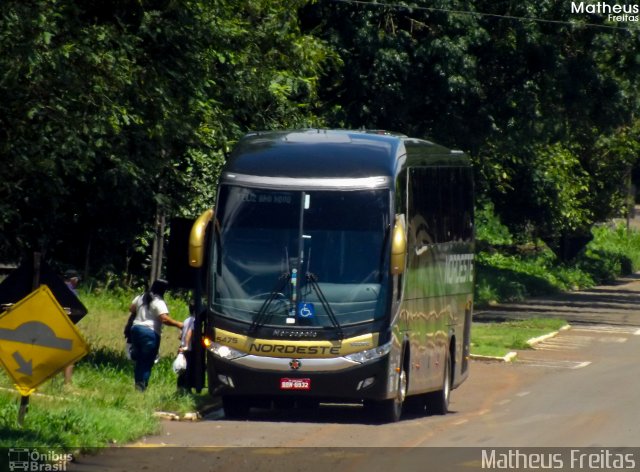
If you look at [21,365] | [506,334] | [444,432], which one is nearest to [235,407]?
[444,432]

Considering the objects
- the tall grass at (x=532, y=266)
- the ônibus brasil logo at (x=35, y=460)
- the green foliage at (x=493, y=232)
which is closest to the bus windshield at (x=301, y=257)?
the ônibus brasil logo at (x=35, y=460)

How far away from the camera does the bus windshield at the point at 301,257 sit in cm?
1493

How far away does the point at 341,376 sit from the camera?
48.5 feet

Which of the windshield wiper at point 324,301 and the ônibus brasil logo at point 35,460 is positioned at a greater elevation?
the windshield wiper at point 324,301

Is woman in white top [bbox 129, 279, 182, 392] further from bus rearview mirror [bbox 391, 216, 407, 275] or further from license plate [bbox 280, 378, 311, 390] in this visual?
bus rearview mirror [bbox 391, 216, 407, 275]

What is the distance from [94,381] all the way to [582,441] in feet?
20.8

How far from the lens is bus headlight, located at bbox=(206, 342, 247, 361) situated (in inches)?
589

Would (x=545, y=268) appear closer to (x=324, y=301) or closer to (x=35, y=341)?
(x=324, y=301)

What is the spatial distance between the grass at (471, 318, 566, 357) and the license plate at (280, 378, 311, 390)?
1106cm

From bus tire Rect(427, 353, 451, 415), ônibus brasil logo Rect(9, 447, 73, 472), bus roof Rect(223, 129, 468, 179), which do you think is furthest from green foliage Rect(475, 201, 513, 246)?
ônibus brasil logo Rect(9, 447, 73, 472)

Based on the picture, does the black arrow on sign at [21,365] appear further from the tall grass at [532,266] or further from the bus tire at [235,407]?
the tall grass at [532,266]

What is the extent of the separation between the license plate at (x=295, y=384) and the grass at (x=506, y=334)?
36.3 feet

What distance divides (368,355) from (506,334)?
1486 centimetres

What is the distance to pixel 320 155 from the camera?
1554 centimetres
